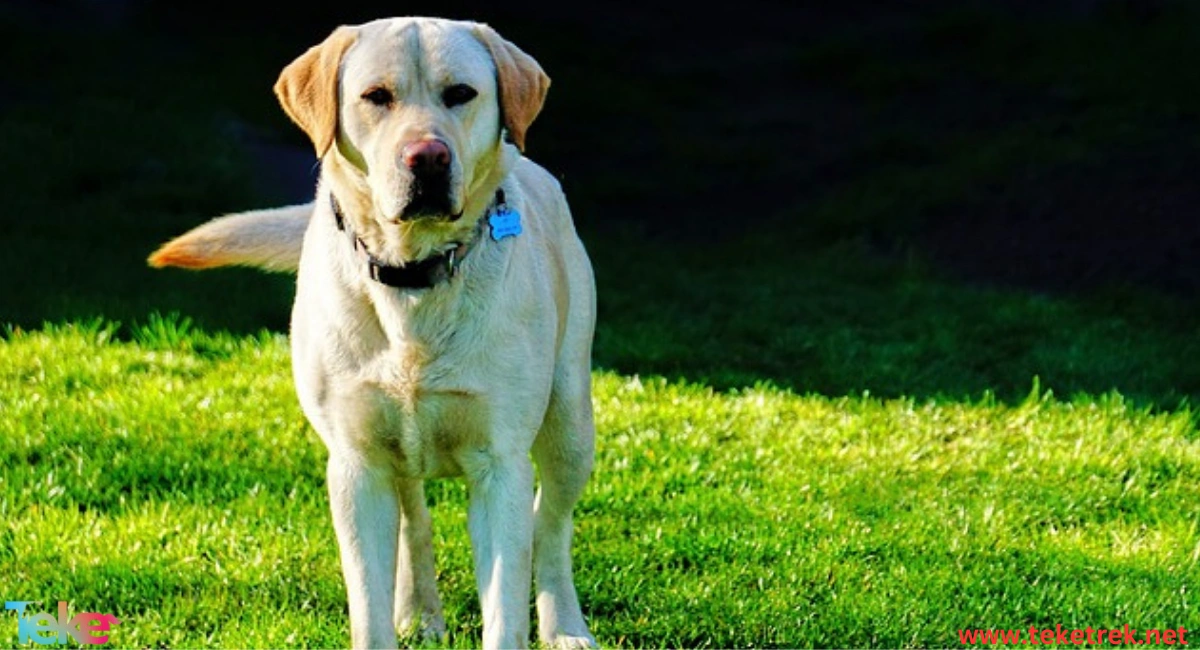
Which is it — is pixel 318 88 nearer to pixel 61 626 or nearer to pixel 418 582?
pixel 418 582

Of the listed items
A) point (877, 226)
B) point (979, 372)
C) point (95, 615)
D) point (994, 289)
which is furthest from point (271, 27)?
point (95, 615)

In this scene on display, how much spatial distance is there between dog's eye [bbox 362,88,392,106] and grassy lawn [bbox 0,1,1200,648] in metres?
1.31

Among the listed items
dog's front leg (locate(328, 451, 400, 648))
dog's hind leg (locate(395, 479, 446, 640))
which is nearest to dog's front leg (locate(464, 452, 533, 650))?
dog's front leg (locate(328, 451, 400, 648))

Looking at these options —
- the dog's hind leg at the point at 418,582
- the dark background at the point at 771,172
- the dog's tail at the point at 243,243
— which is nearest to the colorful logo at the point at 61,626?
the dog's hind leg at the point at 418,582

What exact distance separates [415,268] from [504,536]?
→ 23.6 inches

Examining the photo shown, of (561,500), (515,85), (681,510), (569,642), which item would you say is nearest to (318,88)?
(515,85)

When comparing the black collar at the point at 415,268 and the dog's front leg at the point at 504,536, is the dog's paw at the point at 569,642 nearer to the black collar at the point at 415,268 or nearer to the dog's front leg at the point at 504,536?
the dog's front leg at the point at 504,536

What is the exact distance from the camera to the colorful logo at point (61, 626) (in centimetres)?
428

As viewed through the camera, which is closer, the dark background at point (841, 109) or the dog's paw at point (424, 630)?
the dog's paw at point (424, 630)

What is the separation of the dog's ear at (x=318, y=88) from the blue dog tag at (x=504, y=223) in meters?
0.39

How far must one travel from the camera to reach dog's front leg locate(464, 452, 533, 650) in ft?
12.9

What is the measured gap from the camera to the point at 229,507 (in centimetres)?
525

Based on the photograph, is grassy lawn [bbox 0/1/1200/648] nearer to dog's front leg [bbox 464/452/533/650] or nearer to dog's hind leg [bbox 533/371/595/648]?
dog's hind leg [bbox 533/371/595/648]

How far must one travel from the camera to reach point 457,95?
381 cm
